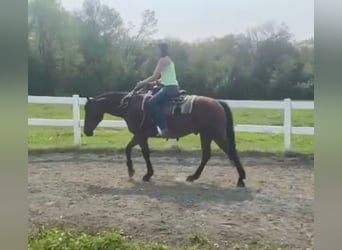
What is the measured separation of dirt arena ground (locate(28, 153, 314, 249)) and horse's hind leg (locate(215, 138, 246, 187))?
0.04m

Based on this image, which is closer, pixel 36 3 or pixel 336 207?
pixel 336 207

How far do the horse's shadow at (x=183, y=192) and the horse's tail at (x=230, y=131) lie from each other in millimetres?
241

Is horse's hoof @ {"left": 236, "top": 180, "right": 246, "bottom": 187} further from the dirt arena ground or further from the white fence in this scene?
the white fence

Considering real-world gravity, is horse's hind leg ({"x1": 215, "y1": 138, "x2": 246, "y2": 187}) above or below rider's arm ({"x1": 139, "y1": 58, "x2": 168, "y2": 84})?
below

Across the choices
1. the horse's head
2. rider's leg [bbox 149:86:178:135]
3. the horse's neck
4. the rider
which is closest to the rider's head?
the rider

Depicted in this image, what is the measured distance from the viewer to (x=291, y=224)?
3857 mm

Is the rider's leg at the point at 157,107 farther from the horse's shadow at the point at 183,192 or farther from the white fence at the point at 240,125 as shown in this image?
the horse's shadow at the point at 183,192

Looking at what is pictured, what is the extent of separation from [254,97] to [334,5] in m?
0.74

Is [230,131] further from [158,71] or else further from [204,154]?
[158,71]

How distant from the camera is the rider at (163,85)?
3.94 meters

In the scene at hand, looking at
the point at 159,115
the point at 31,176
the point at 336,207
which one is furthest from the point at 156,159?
the point at 336,207

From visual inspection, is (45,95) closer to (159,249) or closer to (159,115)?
(159,115)

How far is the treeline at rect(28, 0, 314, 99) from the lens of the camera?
3785 millimetres

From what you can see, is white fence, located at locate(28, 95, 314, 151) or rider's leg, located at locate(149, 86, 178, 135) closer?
white fence, located at locate(28, 95, 314, 151)
